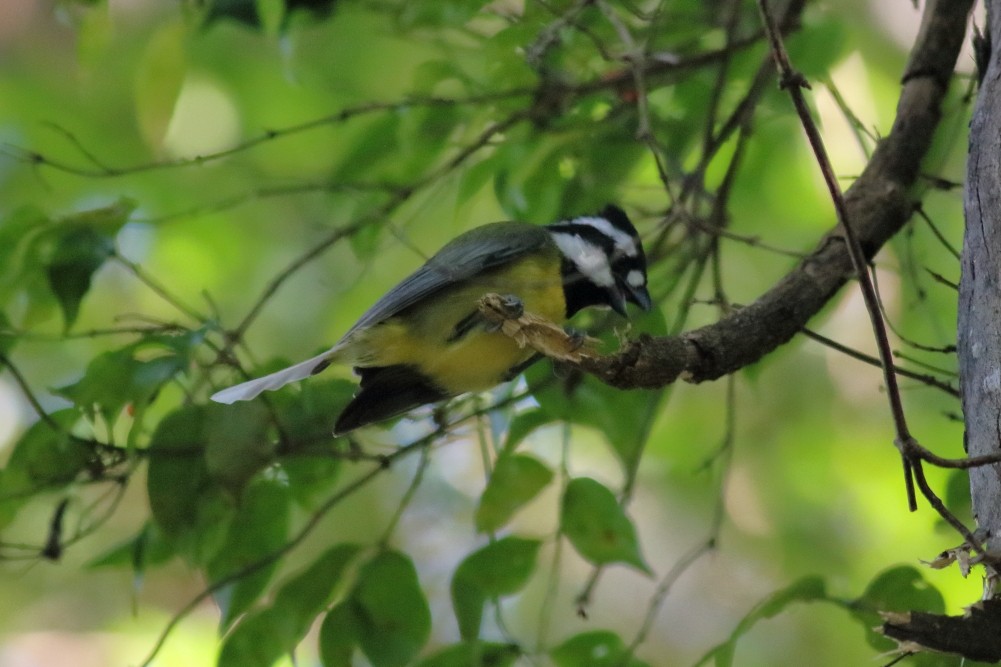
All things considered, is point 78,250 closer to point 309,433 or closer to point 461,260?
point 309,433

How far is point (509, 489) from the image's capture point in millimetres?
1661

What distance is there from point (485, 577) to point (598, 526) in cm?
18

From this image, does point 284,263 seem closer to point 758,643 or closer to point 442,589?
point 442,589

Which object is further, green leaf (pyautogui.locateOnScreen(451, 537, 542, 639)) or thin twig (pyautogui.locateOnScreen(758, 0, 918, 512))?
green leaf (pyautogui.locateOnScreen(451, 537, 542, 639))

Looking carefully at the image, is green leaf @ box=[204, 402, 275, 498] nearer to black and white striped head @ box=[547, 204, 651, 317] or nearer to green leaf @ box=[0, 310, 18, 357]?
green leaf @ box=[0, 310, 18, 357]

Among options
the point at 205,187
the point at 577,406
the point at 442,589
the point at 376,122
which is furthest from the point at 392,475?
the point at 577,406

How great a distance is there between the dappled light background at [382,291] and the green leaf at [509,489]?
0.71 m

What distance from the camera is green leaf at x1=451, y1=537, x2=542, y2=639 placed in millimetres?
1605

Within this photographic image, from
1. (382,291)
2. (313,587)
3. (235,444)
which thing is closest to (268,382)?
(235,444)

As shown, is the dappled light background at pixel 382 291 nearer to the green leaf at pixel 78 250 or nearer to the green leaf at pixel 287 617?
the green leaf at pixel 287 617

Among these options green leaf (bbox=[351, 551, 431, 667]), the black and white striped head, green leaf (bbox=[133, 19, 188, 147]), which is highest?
green leaf (bbox=[133, 19, 188, 147])

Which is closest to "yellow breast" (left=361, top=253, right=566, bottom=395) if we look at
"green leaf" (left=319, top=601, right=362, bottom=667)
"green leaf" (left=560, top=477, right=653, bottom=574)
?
"green leaf" (left=560, top=477, right=653, bottom=574)

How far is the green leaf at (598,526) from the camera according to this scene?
159 cm

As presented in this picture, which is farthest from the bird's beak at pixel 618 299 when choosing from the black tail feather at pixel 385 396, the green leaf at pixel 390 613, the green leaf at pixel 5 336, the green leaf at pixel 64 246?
the green leaf at pixel 5 336
